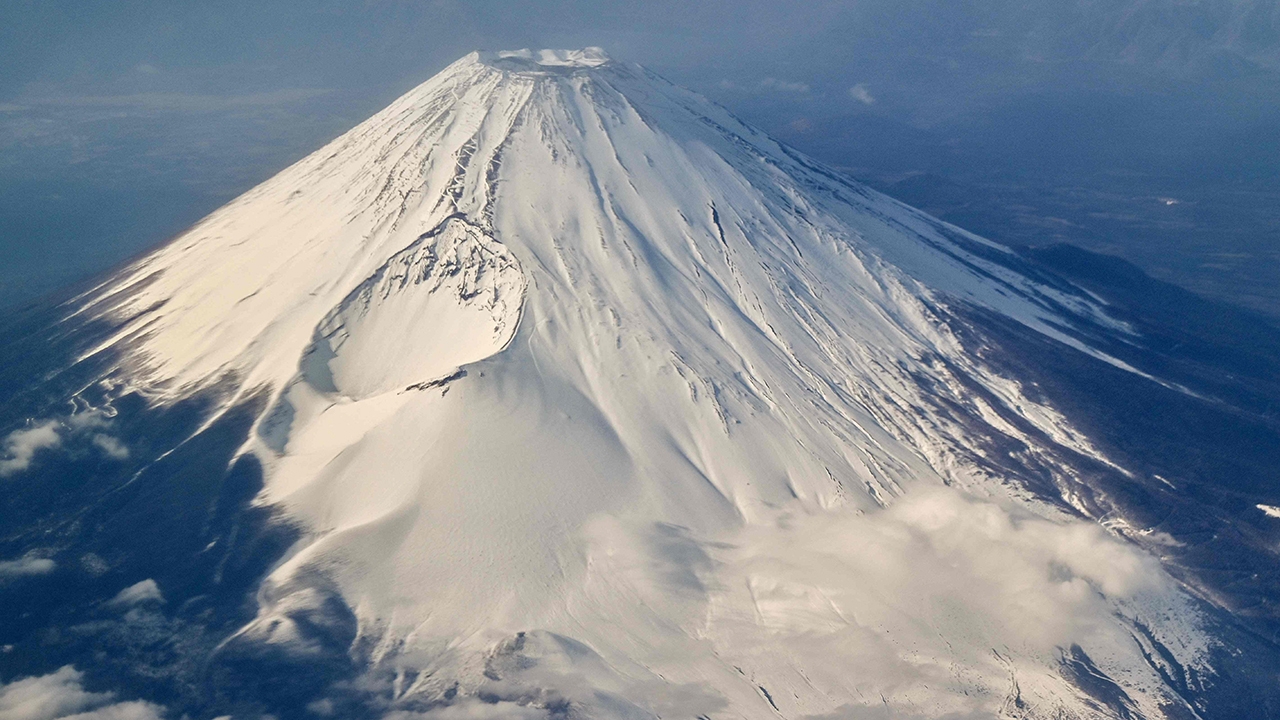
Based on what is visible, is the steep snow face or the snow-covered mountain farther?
the steep snow face

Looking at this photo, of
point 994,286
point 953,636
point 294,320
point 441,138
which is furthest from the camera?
point 994,286

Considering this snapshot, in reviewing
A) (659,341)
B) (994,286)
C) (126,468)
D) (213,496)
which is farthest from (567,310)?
(994,286)

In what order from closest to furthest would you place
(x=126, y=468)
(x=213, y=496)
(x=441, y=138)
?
(x=213, y=496)
(x=126, y=468)
(x=441, y=138)

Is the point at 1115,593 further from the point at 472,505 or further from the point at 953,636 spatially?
the point at 472,505

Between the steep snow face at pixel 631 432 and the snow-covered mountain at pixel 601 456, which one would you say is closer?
the snow-covered mountain at pixel 601 456

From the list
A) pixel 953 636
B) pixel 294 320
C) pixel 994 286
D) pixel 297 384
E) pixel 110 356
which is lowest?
pixel 953 636
